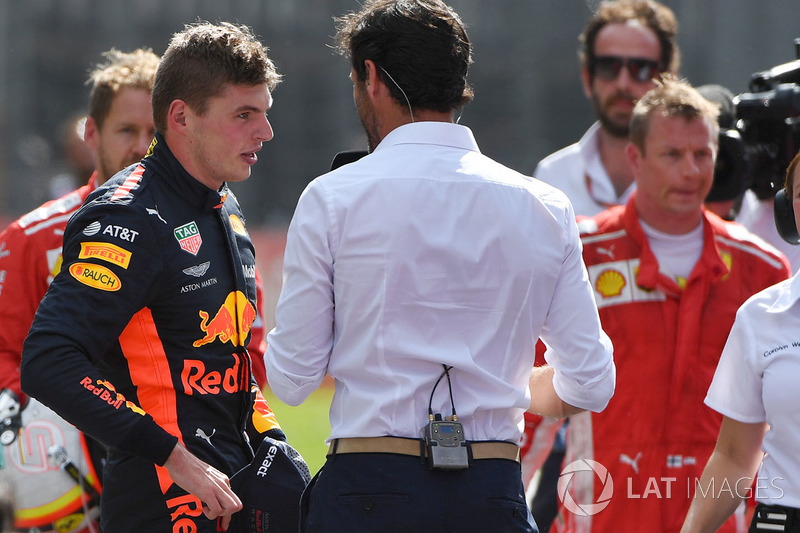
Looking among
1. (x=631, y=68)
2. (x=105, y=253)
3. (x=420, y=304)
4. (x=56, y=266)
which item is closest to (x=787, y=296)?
(x=420, y=304)

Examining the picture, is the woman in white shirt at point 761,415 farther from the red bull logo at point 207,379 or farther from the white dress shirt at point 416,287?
the red bull logo at point 207,379

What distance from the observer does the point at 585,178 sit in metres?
5.56

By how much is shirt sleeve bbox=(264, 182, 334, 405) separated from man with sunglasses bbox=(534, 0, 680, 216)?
319cm

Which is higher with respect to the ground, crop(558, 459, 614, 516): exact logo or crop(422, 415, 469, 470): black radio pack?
crop(422, 415, 469, 470): black radio pack

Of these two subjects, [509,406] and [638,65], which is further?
[638,65]

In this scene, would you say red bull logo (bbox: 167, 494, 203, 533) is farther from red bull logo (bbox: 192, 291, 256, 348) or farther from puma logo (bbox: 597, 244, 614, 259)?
puma logo (bbox: 597, 244, 614, 259)

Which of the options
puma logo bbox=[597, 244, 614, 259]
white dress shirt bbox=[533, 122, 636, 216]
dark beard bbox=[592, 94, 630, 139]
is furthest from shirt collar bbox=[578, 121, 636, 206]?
puma logo bbox=[597, 244, 614, 259]

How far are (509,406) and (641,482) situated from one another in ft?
5.29

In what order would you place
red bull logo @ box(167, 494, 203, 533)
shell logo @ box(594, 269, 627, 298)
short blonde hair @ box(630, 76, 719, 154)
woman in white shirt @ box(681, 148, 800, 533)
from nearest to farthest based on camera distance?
red bull logo @ box(167, 494, 203, 533) < woman in white shirt @ box(681, 148, 800, 533) < shell logo @ box(594, 269, 627, 298) < short blonde hair @ box(630, 76, 719, 154)

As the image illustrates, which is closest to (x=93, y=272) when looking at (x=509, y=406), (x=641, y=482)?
(x=509, y=406)

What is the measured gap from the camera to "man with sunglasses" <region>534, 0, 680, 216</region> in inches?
218

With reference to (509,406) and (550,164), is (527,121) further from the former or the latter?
(509,406)

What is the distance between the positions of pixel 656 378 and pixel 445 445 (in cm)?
178

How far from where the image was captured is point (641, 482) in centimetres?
394
